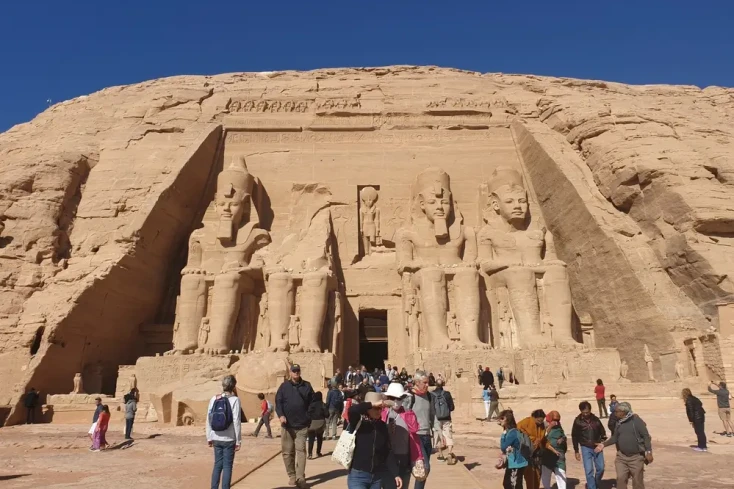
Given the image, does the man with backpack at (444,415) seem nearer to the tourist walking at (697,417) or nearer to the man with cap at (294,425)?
the man with cap at (294,425)

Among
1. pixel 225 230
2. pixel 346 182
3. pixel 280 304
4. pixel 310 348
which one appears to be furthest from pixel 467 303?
pixel 225 230

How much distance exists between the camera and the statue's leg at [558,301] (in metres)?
12.2

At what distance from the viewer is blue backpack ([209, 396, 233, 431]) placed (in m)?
4.02

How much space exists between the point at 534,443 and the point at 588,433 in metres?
0.61

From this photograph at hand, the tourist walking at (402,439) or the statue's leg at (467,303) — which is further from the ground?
the statue's leg at (467,303)

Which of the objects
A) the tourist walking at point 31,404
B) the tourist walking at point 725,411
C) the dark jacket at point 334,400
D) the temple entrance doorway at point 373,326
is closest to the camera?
the dark jacket at point 334,400

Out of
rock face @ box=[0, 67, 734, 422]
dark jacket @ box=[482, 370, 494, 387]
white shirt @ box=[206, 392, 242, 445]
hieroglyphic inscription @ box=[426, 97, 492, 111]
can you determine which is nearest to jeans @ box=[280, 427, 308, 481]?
white shirt @ box=[206, 392, 242, 445]

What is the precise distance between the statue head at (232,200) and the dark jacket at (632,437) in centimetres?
1067

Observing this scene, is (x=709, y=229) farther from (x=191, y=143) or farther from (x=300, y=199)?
(x=191, y=143)

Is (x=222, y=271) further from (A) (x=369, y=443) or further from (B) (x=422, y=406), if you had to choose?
(A) (x=369, y=443)

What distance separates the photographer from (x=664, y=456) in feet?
20.0

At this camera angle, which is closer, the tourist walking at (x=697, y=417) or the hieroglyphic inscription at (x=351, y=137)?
the tourist walking at (x=697, y=417)

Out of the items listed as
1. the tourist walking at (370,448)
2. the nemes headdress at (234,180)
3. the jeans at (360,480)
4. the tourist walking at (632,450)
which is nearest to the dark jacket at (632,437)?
the tourist walking at (632,450)

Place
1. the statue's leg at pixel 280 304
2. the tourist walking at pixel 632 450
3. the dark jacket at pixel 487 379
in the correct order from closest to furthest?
1. the tourist walking at pixel 632 450
2. the dark jacket at pixel 487 379
3. the statue's leg at pixel 280 304
